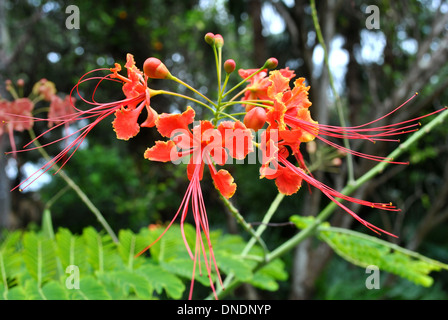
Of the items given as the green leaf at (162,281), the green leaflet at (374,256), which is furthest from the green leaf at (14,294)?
the green leaflet at (374,256)

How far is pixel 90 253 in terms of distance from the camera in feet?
4.89

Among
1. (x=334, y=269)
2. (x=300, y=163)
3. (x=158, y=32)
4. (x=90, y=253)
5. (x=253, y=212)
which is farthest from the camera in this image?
(x=253, y=212)

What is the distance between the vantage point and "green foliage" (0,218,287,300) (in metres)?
1.26

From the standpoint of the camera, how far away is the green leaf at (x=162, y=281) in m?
1.33

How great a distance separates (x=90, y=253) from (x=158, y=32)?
411 centimetres

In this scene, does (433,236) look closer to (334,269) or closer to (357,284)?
(334,269)

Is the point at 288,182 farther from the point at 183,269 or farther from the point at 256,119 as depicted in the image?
the point at 183,269

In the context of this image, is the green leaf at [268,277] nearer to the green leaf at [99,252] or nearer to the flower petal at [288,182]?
the green leaf at [99,252]

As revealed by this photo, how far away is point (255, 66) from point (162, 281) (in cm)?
376

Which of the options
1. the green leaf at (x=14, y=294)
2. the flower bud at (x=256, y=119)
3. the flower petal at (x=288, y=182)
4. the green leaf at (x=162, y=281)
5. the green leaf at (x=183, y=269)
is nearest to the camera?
the flower bud at (x=256, y=119)

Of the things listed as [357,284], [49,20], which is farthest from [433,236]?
[49,20]

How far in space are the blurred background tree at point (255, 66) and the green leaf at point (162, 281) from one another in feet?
7.99

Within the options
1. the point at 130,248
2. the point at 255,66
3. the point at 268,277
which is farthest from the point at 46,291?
the point at 255,66
